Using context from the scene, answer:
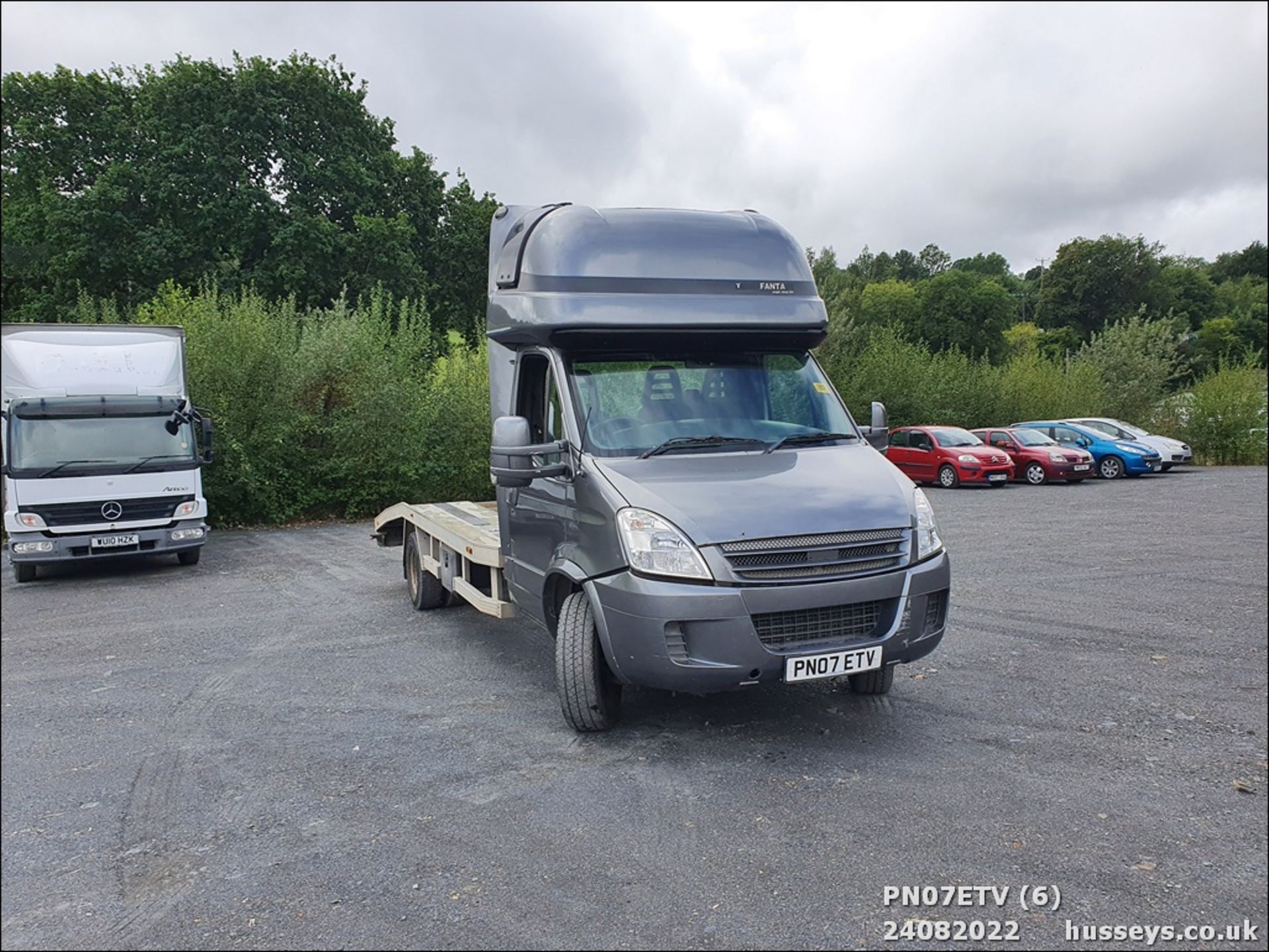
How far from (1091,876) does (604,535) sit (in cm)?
277

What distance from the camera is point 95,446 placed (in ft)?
37.8

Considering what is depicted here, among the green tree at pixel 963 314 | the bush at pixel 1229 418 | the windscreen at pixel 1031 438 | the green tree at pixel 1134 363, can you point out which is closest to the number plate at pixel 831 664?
the windscreen at pixel 1031 438

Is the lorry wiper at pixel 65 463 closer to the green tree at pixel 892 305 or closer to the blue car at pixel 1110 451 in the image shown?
the blue car at pixel 1110 451

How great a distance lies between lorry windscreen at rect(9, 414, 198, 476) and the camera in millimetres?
11023

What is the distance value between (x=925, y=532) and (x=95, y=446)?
1057 centimetres

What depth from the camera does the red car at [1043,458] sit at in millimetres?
24469

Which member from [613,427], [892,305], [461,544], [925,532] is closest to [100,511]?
[461,544]

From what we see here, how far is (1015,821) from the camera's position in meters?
4.13

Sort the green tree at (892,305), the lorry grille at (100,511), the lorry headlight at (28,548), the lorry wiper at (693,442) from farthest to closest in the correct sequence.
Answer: the green tree at (892,305)
the lorry grille at (100,511)
the lorry headlight at (28,548)
the lorry wiper at (693,442)

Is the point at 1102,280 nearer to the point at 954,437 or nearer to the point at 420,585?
the point at 954,437

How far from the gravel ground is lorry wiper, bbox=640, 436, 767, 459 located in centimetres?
Result: 170

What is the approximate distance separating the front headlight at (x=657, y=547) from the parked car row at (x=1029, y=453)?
20713 mm

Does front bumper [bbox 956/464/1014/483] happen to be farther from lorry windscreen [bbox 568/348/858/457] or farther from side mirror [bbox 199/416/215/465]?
lorry windscreen [bbox 568/348/858/457]

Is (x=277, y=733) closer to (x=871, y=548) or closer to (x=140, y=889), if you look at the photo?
(x=140, y=889)
